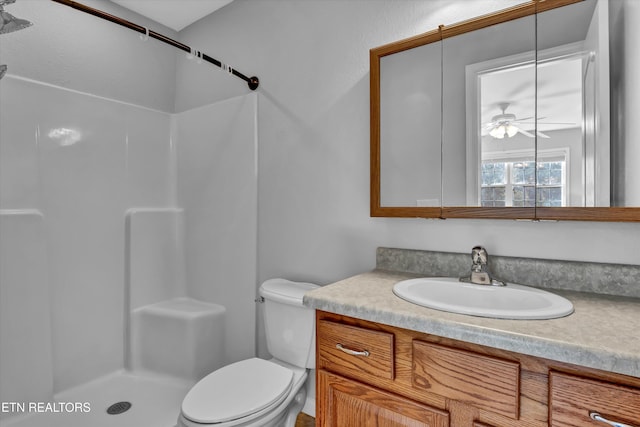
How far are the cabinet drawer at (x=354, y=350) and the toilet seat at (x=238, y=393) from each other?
0.34m

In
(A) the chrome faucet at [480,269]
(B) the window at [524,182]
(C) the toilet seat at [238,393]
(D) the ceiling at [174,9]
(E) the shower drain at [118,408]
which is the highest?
(D) the ceiling at [174,9]

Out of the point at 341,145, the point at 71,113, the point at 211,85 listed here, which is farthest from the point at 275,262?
the point at 71,113

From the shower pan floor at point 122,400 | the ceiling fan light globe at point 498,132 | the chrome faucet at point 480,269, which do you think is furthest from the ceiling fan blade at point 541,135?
the shower pan floor at point 122,400

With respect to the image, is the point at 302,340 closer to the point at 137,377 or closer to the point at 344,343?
the point at 344,343

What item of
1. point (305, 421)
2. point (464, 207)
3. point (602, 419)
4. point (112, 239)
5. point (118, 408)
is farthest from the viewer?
point (112, 239)

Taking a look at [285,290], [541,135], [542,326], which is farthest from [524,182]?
[285,290]

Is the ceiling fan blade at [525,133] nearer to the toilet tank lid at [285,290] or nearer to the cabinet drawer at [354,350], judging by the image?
the cabinet drawer at [354,350]

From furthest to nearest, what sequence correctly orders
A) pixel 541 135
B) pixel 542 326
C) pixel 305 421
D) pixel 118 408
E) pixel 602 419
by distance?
pixel 118 408
pixel 305 421
pixel 541 135
pixel 542 326
pixel 602 419

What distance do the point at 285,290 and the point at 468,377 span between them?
3.10 feet

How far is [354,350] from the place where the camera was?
3.31ft

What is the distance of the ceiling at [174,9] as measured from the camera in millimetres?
2146

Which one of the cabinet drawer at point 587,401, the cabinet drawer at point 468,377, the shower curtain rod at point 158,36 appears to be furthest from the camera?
the shower curtain rod at point 158,36

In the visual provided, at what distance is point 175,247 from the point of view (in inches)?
96.3

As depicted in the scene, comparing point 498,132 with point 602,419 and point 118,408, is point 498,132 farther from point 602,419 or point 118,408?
point 118,408
